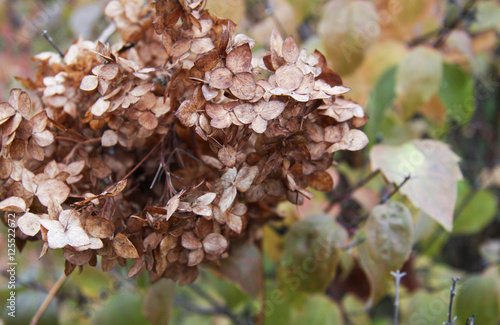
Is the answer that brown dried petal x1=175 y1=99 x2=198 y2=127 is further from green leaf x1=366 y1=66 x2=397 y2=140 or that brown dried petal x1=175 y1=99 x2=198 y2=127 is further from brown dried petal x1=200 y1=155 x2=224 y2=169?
green leaf x1=366 y1=66 x2=397 y2=140

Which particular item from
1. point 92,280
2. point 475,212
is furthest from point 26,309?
point 475,212

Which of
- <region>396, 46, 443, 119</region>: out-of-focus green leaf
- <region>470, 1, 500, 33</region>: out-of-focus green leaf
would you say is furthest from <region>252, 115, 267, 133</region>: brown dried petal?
<region>470, 1, 500, 33</region>: out-of-focus green leaf

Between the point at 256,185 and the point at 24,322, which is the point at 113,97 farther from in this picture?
the point at 24,322

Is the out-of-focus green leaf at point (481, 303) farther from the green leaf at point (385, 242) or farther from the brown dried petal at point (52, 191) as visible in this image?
the brown dried petal at point (52, 191)

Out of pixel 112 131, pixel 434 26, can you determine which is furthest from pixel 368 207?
pixel 434 26

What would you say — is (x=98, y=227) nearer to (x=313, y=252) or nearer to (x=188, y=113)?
(x=188, y=113)

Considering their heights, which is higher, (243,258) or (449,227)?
(449,227)
